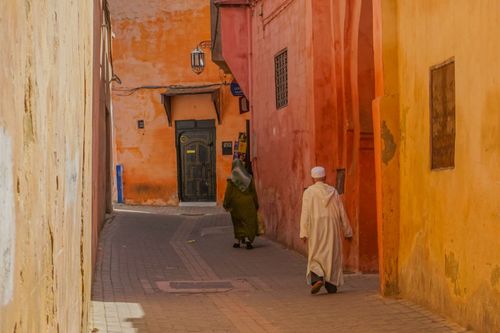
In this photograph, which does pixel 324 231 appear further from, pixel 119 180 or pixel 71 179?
pixel 119 180

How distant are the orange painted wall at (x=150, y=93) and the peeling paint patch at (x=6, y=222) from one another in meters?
29.2

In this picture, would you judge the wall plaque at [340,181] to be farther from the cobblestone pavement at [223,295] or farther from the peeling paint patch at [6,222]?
the peeling paint patch at [6,222]

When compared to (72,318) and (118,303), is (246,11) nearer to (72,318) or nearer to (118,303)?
(118,303)

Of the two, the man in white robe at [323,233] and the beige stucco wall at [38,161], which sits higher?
the beige stucco wall at [38,161]

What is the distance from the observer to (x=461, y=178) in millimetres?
8586

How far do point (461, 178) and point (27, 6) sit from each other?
6237 mm

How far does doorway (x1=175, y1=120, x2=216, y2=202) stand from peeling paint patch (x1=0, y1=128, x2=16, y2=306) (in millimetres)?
29480

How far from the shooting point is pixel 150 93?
3219cm

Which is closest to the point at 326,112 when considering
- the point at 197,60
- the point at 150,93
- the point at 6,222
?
the point at 6,222

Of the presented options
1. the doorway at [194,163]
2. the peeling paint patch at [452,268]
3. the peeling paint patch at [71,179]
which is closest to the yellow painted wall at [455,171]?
the peeling paint patch at [452,268]

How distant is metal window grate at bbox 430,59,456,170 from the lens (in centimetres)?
893

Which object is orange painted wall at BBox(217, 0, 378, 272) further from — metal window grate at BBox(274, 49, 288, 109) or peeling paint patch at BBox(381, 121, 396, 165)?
peeling paint patch at BBox(381, 121, 396, 165)

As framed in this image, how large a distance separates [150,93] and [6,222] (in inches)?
1174

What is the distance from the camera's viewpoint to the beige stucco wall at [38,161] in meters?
2.57
